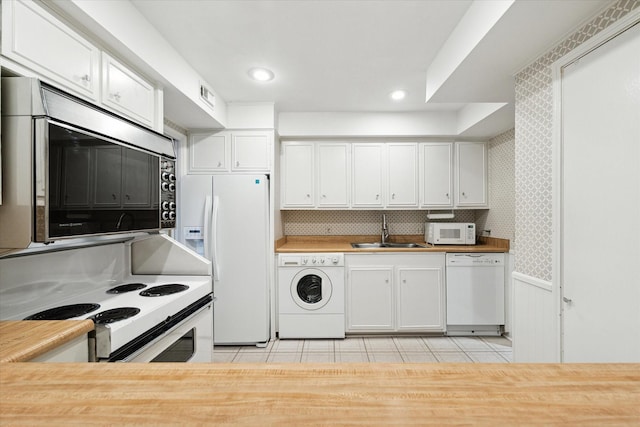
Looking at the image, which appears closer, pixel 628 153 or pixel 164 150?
pixel 628 153

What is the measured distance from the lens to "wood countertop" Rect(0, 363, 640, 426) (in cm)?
41

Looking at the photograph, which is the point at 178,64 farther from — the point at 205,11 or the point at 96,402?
the point at 96,402

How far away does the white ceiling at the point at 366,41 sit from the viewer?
159cm

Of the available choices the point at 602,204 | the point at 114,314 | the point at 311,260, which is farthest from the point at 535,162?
the point at 114,314

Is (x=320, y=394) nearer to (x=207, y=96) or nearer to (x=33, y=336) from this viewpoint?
(x=33, y=336)

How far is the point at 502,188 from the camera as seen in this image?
341cm

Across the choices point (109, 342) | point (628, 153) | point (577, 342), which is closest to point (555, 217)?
point (628, 153)

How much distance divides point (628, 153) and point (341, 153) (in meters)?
2.62

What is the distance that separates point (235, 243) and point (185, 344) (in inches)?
51.3

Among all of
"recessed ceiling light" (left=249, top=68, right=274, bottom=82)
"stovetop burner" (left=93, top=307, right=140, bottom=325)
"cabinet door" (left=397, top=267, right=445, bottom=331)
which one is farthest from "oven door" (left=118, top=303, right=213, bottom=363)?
"cabinet door" (left=397, top=267, right=445, bottom=331)

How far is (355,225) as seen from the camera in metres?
3.93

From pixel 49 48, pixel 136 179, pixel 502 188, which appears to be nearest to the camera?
pixel 49 48

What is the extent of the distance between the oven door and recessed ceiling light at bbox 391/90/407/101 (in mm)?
2532

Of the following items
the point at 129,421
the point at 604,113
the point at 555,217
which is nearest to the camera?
the point at 129,421
